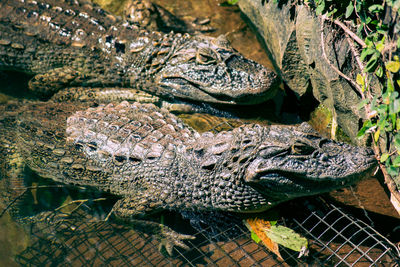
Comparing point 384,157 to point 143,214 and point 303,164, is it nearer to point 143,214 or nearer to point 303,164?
point 303,164

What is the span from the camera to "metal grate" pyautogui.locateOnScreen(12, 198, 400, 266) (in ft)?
10.9

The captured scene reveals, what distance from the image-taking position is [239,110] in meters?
4.83

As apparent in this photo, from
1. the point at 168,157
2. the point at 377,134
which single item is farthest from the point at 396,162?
the point at 168,157

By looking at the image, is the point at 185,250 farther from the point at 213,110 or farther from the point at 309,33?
the point at 309,33

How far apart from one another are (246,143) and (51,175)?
1.98 meters

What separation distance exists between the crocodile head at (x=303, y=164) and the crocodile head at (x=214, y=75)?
A: 1.32m

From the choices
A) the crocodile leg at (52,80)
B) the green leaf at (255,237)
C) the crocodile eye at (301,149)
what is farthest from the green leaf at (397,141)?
the crocodile leg at (52,80)

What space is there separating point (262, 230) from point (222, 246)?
1.21ft

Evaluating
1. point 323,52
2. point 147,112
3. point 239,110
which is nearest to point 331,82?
point 323,52

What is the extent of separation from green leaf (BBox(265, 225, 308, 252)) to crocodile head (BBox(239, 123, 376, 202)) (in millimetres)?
317

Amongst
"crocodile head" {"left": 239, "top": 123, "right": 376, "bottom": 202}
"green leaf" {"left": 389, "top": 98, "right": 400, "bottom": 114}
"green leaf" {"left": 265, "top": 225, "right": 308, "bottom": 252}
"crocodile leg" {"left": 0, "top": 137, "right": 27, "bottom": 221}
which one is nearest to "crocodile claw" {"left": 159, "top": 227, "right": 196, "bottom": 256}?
"green leaf" {"left": 265, "top": 225, "right": 308, "bottom": 252}

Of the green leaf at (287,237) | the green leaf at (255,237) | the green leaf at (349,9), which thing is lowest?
the green leaf at (255,237)

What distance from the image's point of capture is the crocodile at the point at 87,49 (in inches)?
197

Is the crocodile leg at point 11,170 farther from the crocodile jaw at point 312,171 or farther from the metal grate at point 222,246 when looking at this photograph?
the crocodile jaw at point 312,171
